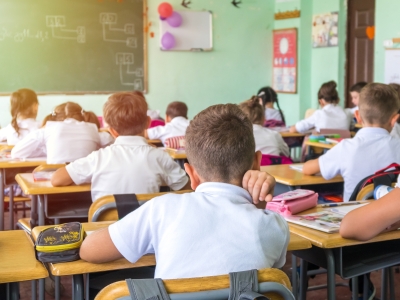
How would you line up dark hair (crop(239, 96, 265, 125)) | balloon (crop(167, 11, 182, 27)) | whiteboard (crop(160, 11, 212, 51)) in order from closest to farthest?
dark hair (crop(239, 96, 265, 125))
balloon (crop(167, 11, 182, 27))
whiteboard (crop(160, 11, 212, 51))

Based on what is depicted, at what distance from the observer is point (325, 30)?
8.45 metres

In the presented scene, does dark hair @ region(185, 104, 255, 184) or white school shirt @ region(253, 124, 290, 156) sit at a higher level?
dark hair @ region(185, 104, 255, 184)

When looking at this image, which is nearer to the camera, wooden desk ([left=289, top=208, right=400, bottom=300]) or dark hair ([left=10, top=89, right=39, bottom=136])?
wooden desk ([left=289, top=208, right=400, bottom=300])

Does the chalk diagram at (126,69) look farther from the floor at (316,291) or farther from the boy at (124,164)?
the boy at (124,164)

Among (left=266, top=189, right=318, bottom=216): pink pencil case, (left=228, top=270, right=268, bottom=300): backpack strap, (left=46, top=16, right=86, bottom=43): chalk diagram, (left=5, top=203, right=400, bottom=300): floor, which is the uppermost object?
(left=46, top=16, right=86, bottom=43): chalk diagram

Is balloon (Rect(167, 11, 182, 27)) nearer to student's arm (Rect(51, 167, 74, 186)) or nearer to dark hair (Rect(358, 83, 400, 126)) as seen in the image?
dark hair (Rect(358, 83, 400, 126))

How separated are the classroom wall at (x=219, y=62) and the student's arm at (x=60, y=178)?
17.4 ft

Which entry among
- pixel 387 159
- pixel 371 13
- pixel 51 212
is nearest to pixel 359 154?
pixel 387 159

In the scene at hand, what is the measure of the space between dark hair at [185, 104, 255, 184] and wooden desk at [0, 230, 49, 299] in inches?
19.9

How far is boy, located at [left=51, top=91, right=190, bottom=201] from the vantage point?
3066 millimetres

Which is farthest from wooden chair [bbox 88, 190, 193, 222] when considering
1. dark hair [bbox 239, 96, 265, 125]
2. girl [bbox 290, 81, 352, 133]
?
girl [bbox 290, 81, 352, 133]

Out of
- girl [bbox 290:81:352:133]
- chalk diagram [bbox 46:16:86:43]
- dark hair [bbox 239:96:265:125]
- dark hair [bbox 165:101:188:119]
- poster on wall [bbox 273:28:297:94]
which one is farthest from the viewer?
poster on wall [bbox 273:28:297:94]

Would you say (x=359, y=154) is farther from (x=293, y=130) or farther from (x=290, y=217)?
(x=293, y=130)

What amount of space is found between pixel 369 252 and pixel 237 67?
7.04m
